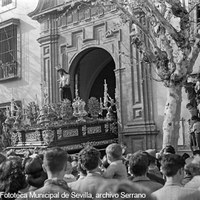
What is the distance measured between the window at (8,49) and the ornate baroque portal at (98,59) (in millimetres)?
2304

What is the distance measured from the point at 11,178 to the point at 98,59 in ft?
44.1

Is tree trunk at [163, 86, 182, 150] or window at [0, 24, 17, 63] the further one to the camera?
window at [0, 24, 17, 63]

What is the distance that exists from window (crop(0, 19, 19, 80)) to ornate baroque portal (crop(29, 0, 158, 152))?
2.30m

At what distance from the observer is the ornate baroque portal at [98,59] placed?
12107 mm

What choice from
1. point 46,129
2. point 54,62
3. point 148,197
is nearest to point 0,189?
point 148,197

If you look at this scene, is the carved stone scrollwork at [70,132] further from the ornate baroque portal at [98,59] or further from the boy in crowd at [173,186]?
the boy in crowd at [173,186]

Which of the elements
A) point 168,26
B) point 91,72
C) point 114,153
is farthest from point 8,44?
point 114,153

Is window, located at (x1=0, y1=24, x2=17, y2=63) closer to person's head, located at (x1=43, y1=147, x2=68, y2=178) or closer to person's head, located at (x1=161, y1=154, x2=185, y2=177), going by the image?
person's head, located at (x1=43, y1=147, x2=68, y2=178)

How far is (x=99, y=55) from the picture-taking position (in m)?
16.0

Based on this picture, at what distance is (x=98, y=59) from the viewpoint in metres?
16.2

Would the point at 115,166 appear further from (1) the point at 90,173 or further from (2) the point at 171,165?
(2) the point at 171,165

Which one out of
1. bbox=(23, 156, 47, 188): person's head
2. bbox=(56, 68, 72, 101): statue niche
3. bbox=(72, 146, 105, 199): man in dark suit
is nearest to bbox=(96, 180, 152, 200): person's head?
bbox=(72, 146, 105, 199): man in dark suit

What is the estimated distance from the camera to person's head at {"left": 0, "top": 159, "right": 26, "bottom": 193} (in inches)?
120

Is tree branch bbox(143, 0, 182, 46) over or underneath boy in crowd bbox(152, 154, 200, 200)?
over
